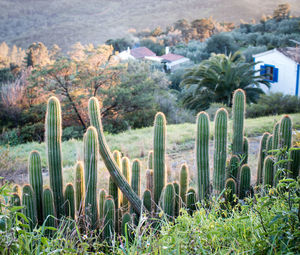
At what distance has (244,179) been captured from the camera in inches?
147

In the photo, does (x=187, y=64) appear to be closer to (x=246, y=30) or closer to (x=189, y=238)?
(x=246, y=30)

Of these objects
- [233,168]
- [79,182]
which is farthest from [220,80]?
[79,182]

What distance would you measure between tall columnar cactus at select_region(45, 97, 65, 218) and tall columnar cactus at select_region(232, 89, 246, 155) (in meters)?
2.16

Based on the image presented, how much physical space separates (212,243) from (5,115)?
14.9 metres

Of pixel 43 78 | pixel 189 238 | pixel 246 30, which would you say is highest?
pixel 246 30

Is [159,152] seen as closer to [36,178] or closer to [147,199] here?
[147,199]

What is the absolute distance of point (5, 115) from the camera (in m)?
15.0

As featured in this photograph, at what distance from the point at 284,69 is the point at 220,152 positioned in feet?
46.5

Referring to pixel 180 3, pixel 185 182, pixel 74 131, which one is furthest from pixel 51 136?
pixel 180 3

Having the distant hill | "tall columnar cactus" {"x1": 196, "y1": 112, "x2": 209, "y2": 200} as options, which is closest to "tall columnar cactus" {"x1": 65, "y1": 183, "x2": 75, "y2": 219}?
"tall columnar cactus" {"x1": 196, "y1": 112, "x2": 209, "y2": 200}

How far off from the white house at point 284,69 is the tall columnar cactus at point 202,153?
499 inches

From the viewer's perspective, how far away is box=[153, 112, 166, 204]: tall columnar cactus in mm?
3680

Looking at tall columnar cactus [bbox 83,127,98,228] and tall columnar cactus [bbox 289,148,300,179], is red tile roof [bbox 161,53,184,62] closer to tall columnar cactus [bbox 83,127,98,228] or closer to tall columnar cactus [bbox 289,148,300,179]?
tall columnar cactus [bbox 289,148,300,179]

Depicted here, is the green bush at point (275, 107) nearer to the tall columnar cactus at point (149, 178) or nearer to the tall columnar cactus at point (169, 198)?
the tall columnar cactus at point (149, 178)
